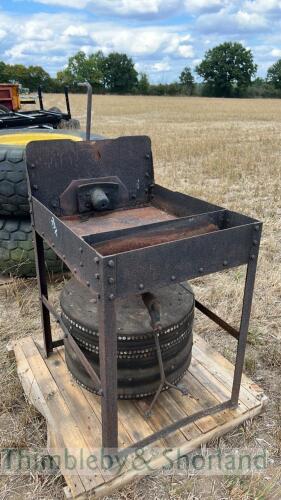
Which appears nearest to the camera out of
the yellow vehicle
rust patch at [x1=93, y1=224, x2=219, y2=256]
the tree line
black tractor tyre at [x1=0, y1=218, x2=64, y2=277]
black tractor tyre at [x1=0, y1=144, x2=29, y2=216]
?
rust patch at [x1=93, y1=224, x2=219, y2=256]

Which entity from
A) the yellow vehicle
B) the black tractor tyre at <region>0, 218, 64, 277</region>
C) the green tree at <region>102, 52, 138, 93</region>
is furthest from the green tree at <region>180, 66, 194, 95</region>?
the black tractor tyre at <region>0, 218, 64, 277</region>

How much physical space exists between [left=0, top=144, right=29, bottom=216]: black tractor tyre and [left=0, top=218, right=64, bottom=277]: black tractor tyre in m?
0.25

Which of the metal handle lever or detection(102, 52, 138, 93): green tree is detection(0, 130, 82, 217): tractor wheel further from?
detection(102, 52, 138, 93): green tree

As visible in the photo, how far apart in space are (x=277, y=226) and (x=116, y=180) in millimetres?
3365

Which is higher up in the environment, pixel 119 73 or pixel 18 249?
pixel 119 73

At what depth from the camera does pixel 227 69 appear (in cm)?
5625

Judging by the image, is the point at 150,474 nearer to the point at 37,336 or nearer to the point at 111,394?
the point at 111,394

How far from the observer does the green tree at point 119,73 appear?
58344 mm

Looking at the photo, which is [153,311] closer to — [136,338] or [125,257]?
[136,338]

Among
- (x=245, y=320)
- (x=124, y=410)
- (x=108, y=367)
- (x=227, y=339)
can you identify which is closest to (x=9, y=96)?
(x=227, y=339)

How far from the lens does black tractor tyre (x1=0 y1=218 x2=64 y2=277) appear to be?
353cm

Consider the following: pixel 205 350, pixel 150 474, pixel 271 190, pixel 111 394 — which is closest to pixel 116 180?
pixel 111 394

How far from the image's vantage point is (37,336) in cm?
287

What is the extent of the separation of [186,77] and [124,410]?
61202 mm
